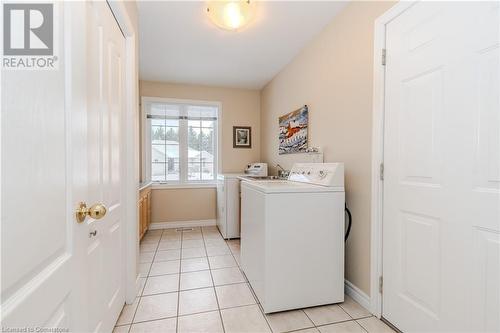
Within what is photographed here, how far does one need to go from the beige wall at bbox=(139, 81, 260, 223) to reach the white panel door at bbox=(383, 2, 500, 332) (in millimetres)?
2959

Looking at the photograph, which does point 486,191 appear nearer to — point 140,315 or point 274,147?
point 140,315

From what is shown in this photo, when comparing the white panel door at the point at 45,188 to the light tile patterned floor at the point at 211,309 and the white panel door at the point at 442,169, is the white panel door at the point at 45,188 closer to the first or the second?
the light tile patterned floor at the point at 211,309

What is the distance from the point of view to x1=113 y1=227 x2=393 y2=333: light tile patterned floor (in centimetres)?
163

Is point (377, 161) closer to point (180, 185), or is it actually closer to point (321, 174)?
point (321, 174)

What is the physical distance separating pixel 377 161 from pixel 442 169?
17.2 inches

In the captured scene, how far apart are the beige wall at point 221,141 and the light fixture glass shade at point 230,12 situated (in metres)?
2.33

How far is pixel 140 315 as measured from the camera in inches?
68.4

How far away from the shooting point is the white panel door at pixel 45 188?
1.77 feet

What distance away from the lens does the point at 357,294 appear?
193 centimetres

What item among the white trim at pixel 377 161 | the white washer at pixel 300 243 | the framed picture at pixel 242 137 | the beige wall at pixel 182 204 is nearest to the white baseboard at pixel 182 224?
the beige wall at pixel 182 204

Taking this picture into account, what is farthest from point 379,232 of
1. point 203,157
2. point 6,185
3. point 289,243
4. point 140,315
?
point 203,157

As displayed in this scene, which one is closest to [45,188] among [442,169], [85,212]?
[85,212]

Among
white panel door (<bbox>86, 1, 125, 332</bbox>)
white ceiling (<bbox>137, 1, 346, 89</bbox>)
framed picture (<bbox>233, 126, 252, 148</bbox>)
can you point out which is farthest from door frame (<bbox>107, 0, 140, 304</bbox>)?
framed picture (<bbox>233, 126, 252, 148</bbox>)

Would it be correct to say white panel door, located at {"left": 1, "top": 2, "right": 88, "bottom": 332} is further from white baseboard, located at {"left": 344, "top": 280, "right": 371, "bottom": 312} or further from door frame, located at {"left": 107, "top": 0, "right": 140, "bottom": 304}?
white baseboard, located at {"left": 344, "top": 280, "right": 371, "bottom": 312}
